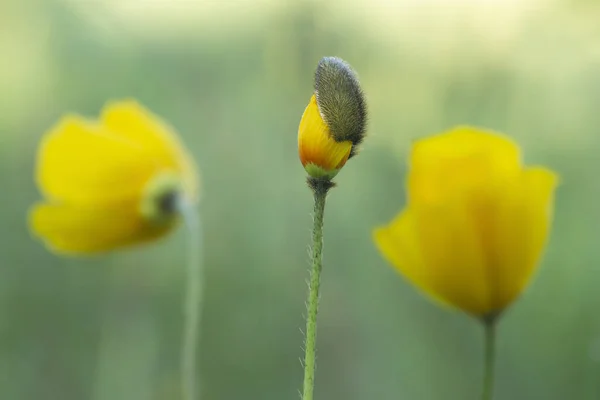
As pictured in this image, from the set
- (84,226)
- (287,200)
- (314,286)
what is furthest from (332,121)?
(287,200)

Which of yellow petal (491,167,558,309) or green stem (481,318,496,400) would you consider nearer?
green stem (481,318,496,400)

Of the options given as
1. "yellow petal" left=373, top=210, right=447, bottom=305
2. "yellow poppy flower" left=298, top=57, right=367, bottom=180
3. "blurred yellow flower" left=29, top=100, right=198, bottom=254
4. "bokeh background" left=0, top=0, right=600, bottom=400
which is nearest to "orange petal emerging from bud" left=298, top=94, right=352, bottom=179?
"yellow poppy flower" left=298, top=57, right=367, bottom=180

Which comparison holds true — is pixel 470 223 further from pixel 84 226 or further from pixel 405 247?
pixel 84 226

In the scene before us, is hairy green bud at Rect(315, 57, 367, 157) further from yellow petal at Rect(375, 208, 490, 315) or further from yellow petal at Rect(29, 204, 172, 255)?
yellow petal at Rect(29, 204, 172, 255)

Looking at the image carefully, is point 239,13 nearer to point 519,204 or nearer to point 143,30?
point 143,30

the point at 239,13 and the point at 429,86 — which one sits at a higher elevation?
the point at 239,13

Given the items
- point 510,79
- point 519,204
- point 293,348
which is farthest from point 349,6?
point 519,204
